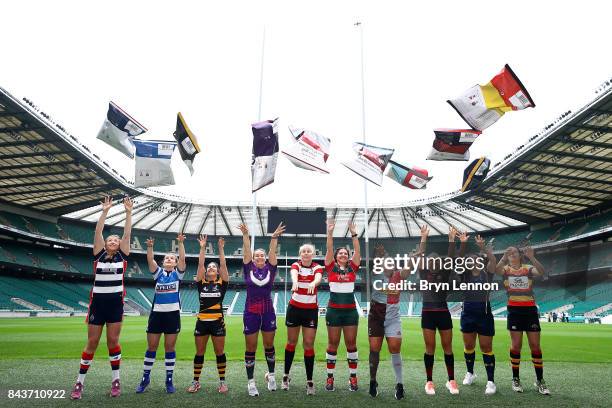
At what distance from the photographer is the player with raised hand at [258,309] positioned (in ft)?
23.4

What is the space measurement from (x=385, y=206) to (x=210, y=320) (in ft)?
139

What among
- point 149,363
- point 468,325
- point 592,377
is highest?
point 468,325

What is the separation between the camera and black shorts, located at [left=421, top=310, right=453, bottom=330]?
7223 mm

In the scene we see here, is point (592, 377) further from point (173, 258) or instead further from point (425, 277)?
point (173, 258)

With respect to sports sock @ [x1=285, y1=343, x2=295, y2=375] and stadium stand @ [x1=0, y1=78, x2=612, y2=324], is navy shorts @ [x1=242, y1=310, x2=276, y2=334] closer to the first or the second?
sports sock @ [x1=285, y1=343, x2=295, y2=375]

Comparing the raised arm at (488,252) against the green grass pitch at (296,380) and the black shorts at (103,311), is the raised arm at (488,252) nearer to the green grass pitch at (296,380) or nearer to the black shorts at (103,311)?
the green grass pitch at (296,380)

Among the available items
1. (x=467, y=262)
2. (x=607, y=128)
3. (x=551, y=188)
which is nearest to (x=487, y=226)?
(x=551, y=188)

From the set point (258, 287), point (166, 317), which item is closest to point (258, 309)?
point (258, 287)

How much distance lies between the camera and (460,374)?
9.30 m

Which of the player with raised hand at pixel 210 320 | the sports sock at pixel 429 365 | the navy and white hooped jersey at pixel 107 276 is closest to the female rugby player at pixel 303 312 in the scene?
the player with raised hand at pixel 210 320

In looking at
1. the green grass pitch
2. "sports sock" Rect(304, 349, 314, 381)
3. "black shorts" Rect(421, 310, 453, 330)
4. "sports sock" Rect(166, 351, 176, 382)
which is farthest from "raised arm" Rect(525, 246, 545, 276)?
"sports sock" Rect(166, 351, 176, 382)

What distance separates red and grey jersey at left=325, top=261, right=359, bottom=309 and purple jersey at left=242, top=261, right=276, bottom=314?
1.03 metres

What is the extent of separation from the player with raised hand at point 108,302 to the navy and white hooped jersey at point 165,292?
22.2 inches

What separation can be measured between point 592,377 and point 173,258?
883cm
